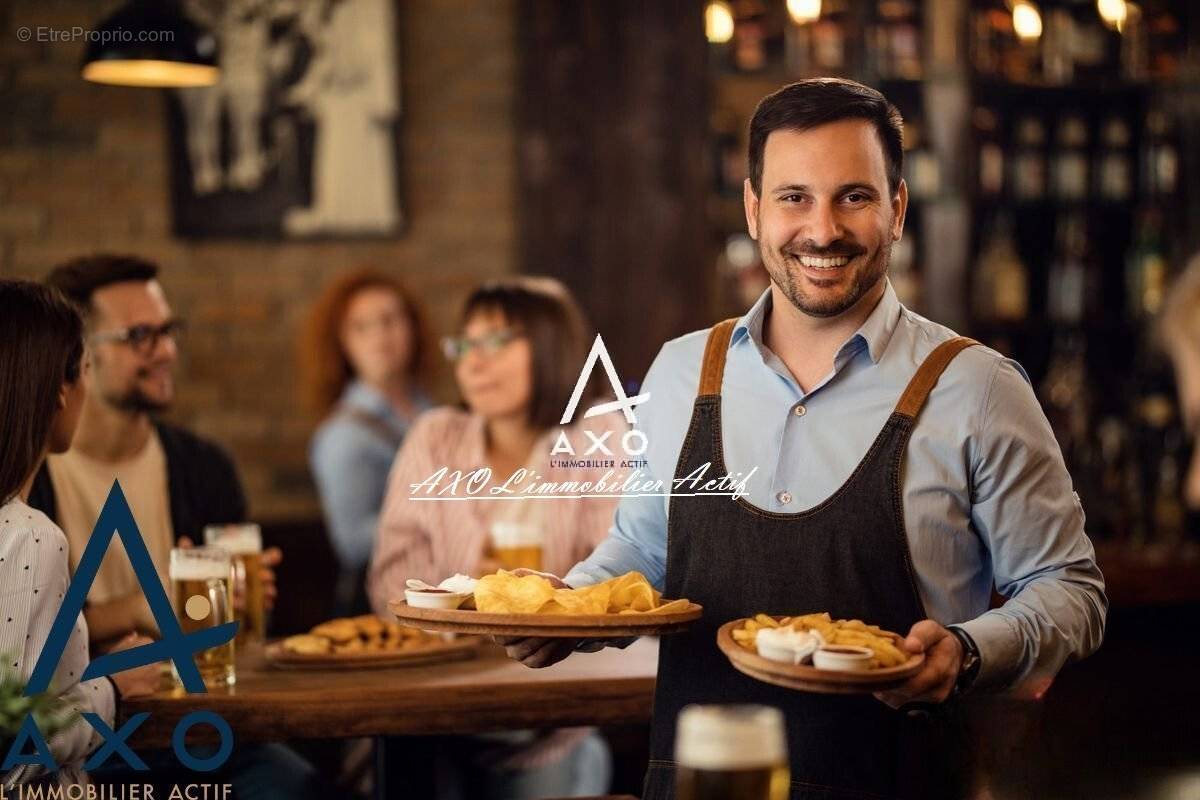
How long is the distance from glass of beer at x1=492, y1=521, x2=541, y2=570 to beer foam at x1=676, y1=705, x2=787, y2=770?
1.46 meters

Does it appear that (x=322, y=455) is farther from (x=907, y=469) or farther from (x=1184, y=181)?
(x=1184, y=181)

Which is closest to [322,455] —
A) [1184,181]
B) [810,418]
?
[810,418]

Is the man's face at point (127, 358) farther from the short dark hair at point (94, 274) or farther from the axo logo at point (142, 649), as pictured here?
the axo logo at point (142, 649)

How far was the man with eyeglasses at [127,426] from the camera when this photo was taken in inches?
110

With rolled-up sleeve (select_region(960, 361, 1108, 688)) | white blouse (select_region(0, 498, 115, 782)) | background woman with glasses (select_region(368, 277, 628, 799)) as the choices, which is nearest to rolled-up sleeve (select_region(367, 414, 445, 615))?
background woman with glasses (select_region(368, 277, 628, 799))

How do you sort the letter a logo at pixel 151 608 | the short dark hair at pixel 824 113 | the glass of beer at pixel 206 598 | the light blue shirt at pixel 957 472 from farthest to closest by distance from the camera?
the glass of beer at pixel 206 598, the letter a logo at pixel 151 608, the short dark hair at pixel 824 113, the light blue shirt at pixel 957 472

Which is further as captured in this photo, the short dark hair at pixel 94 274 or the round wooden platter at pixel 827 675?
the short dark hair at pixel 94 274

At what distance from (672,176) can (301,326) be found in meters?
1.32

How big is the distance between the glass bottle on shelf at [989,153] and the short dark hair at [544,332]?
2.08 metres

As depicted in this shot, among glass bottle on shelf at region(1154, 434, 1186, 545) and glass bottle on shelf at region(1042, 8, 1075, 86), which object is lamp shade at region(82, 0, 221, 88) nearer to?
glass bottle on shelf at region(1042, 8, 1075, 86)

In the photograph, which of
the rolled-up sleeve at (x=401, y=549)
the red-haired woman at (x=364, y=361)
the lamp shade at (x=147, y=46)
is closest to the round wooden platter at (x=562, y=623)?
the rolled-up sleeve at (x=401, y=549)

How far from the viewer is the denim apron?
1.89m

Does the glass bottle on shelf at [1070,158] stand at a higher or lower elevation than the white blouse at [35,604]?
higher

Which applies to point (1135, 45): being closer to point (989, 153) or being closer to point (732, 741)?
point (989, 153)
